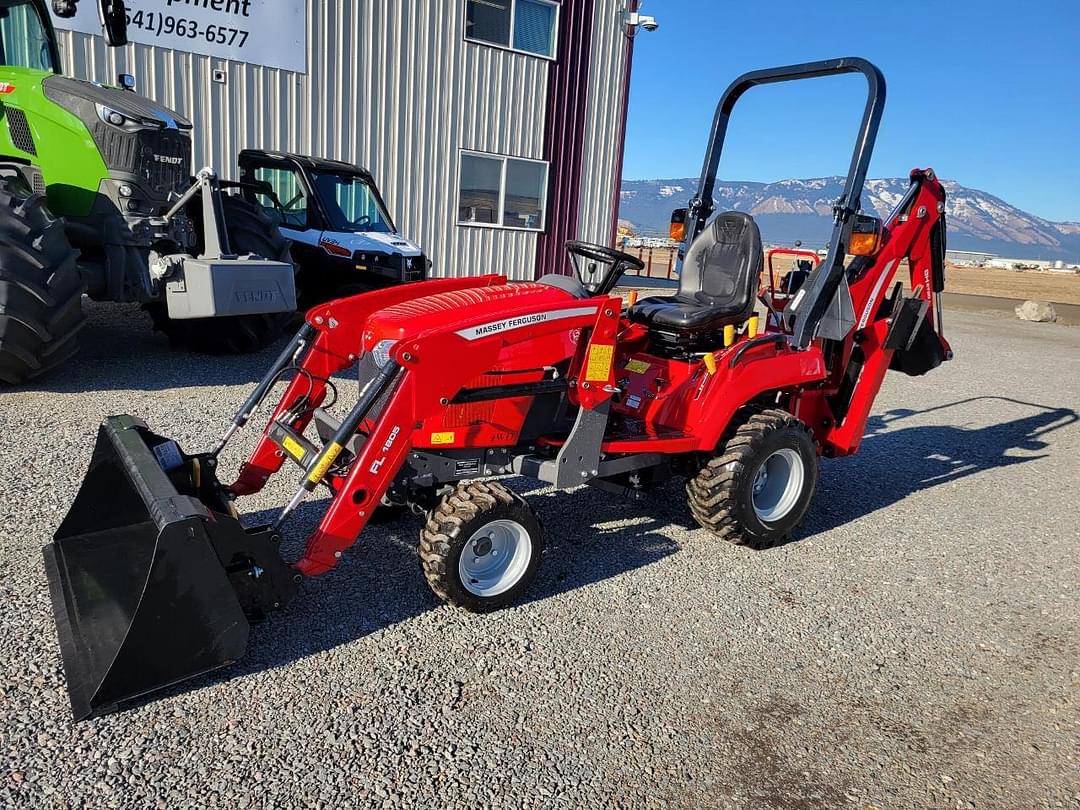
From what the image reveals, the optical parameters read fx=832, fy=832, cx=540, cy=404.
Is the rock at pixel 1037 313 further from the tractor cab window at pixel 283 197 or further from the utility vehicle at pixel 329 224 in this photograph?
the tractor cab window at pixel 283 197

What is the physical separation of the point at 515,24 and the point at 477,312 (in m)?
11.4

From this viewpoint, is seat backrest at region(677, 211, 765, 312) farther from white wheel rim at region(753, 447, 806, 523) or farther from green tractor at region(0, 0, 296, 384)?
green tractor at region(0, 0, 296, 384)

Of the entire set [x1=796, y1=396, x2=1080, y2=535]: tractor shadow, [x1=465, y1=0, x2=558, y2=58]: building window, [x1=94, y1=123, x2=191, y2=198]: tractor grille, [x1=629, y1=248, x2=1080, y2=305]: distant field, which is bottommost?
[x1=629, y1=248, x2=1080, y2=305]: distant field

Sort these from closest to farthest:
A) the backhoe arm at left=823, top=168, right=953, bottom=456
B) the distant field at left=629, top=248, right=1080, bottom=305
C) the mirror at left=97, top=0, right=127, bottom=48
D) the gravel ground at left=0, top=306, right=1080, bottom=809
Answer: the gravel ground at left=0, top=306, right=1080, bottom=809
the backhoe arm at left=823, top=168, right=953, bottom=456
the mirror at left=97, top=0, right=127, bottom=48
the distant field at left=629, top=248, right=1080, bottom=305

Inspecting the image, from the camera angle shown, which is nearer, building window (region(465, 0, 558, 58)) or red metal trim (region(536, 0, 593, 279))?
building window (region(465, 0, 558, 58))

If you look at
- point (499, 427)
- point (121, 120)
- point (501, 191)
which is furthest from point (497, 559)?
point (501, 191)

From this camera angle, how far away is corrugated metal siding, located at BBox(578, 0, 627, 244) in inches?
564

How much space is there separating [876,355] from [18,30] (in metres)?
7.73

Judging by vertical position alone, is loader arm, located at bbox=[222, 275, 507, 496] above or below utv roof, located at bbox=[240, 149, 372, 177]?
below

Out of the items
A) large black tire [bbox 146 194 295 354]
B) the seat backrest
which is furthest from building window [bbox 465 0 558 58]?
the seat backrest

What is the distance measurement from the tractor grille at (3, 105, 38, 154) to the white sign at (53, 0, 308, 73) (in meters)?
3.89

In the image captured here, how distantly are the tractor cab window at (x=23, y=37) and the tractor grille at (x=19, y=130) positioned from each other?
0.81m

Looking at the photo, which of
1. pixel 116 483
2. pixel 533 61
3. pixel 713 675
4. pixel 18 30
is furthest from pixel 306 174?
pixel 713 675

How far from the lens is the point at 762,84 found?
536 centimetres
